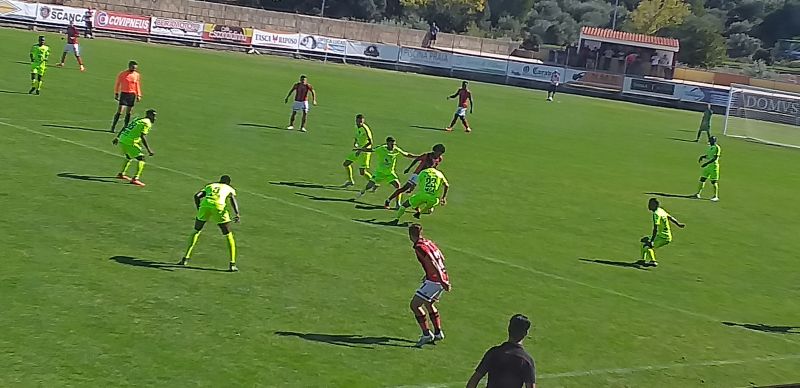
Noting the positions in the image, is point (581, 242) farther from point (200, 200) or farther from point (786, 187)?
point (786, 187)

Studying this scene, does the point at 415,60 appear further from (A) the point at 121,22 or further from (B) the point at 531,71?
(A) the point at 121,22

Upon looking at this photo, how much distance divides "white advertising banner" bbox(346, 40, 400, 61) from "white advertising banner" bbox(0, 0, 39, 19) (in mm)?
21289

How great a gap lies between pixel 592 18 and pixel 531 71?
61061mm

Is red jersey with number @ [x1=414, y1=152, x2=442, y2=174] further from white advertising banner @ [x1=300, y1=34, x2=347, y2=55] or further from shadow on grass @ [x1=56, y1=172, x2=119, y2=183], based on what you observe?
white advertising banner @ [x1=300, y1=34, x2=347, y2=55]

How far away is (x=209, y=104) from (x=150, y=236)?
795 inches

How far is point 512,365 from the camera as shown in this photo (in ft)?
27.8

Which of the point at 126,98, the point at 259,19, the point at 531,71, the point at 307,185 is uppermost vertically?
the point at 259,19

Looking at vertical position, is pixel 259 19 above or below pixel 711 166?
above

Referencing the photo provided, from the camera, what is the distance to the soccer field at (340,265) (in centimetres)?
1307

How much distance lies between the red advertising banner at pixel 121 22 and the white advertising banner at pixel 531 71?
24681 millimetres

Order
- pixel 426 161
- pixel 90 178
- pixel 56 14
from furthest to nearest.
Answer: pixel 56 14 < pixel 90 178 < pixel 426 161

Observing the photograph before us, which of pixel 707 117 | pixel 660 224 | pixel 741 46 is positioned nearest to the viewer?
pixel 660 224

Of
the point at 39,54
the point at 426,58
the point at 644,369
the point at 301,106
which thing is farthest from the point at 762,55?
the point at 644,369

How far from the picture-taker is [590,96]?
2817 inches
